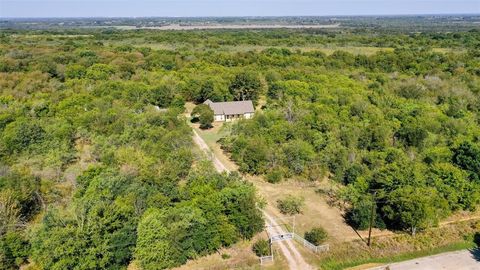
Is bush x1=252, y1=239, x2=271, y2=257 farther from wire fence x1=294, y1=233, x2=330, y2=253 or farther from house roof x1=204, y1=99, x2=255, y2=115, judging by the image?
house roof x1=204, y1=99, x2=255, y2=115

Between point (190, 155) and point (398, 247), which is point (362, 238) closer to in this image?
point (398, 247)

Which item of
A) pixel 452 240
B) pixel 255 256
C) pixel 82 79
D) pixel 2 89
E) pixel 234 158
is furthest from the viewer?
pixel 82 79

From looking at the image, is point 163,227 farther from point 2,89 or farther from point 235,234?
point 2,89

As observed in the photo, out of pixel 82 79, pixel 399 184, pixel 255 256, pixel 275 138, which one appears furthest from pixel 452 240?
pixel 82 79

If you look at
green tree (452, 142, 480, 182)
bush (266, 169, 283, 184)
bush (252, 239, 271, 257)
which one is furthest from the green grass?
bush (266, 169, 283, 184)

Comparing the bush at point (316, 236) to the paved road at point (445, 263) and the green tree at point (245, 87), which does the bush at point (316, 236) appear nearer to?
the paved road at point (445, 263)

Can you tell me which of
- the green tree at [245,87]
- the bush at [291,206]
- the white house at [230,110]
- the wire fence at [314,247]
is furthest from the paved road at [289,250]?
the green tree at [245,87]

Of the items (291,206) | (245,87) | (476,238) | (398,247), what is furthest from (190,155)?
(245,87)
